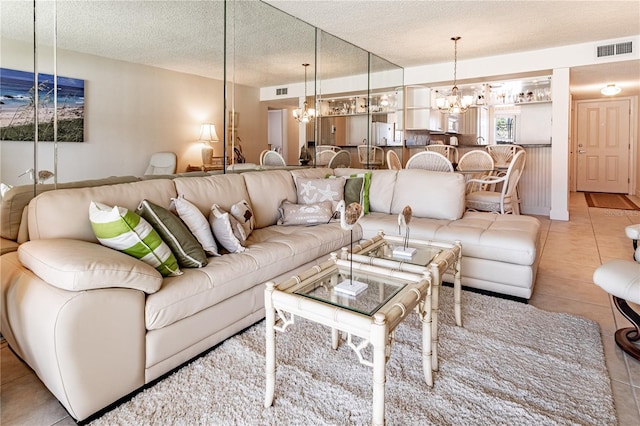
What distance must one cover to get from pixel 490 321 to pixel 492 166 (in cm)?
377

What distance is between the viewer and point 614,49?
5.18 metres

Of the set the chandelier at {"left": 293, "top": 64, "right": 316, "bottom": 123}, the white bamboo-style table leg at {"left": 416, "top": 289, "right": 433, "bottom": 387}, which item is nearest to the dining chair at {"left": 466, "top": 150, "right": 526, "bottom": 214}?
the chandelier at {"left": 293, "top": 64, "right": 316, "bottom": 123}

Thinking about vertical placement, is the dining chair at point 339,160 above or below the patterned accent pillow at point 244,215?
above

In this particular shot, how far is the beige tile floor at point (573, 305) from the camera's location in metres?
1.50

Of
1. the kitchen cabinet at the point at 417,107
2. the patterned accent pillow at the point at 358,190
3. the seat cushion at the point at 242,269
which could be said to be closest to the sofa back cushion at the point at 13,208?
the seat cushion at the point at 242,269

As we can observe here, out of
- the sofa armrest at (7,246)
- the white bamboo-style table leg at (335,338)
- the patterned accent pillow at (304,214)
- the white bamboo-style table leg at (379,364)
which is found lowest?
the white bamboo-style table leg at (335,338)

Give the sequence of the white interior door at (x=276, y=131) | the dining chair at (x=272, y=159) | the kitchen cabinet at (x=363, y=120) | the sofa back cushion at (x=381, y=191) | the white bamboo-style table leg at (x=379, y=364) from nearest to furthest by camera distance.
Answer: the white bamboo-style table leg at (x=379, y=364) < the sofa back cushion at (x=381, y=191) < the dining chair at (x=272, y=159) < the white interior door at (x=276, y=131) < the kitchen cabinet at (x=363, y=120)

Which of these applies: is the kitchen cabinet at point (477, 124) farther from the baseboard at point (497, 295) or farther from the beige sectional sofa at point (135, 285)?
the baseboard at point (497, 295)

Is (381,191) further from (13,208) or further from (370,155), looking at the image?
(370,155)

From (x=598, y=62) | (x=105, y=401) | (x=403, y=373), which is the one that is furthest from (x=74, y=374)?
(x=598, y=62)

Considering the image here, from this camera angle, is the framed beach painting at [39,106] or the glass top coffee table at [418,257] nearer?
the glass top coffee table at [418,257]

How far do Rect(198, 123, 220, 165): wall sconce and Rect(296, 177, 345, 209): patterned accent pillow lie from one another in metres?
0.81

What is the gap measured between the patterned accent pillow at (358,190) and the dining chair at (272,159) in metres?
1.00

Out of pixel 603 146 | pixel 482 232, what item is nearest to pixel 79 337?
pixel 482 232
